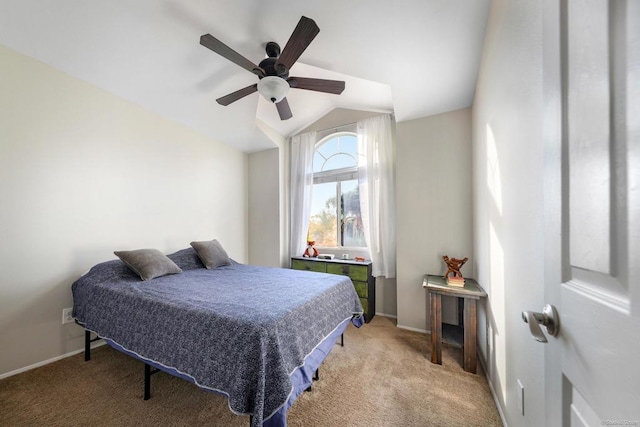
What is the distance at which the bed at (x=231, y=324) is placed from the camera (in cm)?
115

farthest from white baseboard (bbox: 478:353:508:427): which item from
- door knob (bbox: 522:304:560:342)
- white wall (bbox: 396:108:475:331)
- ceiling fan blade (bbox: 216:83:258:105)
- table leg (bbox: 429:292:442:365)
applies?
ceiling fan blade (bbox: 216:83:258:105)

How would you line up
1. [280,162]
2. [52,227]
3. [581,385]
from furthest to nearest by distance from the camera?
[280,162], [52,227], [581,385]

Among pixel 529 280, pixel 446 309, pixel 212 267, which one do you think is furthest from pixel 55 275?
pixel 446 309

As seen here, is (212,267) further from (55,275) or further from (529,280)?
(529,280)

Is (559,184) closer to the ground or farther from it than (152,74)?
closer to the ground

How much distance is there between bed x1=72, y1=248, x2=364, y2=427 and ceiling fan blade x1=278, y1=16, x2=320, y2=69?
182cm

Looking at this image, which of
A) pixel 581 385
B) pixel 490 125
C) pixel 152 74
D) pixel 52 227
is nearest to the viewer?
pixel 581 385

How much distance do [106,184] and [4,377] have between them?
173cm

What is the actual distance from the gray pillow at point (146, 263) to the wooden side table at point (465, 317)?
2.61m

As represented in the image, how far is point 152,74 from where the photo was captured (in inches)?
94.1

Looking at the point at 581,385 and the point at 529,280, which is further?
the point at 529,280

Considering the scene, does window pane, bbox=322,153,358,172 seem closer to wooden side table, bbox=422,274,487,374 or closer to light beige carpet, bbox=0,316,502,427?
wooden side table, bbox=422,274,487,374

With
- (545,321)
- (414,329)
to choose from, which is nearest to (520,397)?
(545,321)

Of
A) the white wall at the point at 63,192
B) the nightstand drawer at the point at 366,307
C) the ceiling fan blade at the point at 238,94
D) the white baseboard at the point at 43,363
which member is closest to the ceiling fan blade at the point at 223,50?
the ceiling fan blade at the point at 238,94
